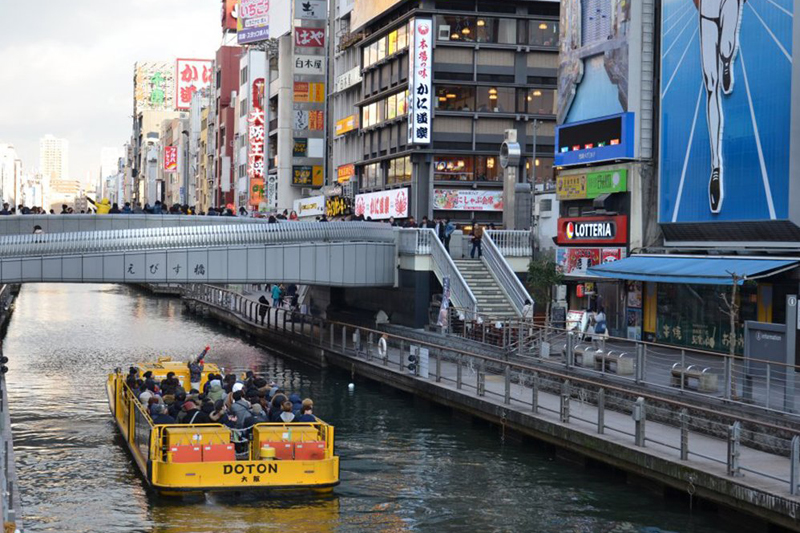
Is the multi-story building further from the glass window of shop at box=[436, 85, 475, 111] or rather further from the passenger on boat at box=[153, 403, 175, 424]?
the passenger on boat at box=[153, 403, 175, 424]

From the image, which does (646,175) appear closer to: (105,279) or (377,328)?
(377,328)

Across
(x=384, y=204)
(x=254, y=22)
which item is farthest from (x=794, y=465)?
(x=254, y=22)

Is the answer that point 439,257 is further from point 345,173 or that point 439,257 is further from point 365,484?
point 345,173

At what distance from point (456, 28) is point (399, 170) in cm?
1175

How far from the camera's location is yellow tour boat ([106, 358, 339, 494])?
25.2 meters

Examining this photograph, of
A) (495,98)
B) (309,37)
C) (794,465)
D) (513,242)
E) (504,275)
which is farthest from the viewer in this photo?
(309,37)

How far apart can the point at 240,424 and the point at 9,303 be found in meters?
70.4

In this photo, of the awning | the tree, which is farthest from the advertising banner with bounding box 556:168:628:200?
the awning

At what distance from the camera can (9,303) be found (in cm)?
9200

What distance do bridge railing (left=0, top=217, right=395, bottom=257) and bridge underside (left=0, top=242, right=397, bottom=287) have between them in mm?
308

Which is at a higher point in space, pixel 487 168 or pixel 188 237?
pixel 487 168

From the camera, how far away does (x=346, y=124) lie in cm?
10025

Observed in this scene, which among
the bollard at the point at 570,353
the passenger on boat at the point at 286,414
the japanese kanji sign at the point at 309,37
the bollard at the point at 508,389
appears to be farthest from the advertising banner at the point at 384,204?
the passenger on boat at the point at 286,414

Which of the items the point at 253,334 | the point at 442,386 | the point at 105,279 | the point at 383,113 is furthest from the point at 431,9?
the point at 442,386
